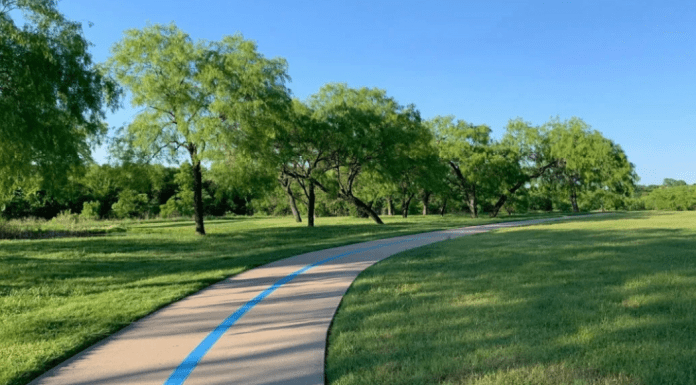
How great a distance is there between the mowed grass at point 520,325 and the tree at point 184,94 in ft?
43.7

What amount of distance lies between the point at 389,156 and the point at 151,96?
16.6 m

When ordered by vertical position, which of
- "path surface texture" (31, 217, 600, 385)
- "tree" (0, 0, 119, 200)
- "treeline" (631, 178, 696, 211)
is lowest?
"path surface texture" (31, 217, 600, 385)

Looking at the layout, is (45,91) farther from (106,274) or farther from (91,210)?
(91,210)

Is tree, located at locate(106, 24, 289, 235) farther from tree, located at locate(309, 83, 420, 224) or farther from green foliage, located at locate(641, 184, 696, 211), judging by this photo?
green foliage, located at locate(641, 184, 696, 211)

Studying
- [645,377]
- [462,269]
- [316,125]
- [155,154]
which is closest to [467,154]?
[316,125]

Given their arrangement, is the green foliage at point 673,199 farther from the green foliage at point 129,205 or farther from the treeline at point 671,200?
the green foliage at point 129,205

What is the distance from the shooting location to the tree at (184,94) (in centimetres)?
2139

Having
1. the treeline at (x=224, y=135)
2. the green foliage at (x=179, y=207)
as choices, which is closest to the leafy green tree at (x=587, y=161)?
the treeline at (x=224, y=135)

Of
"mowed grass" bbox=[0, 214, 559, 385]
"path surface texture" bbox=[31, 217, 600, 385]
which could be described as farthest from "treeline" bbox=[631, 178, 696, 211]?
"path surface texture" bbox=[31, 217, 600, 385]

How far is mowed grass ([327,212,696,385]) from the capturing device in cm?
412

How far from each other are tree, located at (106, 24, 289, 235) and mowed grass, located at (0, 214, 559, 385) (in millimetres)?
4641

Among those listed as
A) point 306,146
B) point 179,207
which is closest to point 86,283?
point 306,146

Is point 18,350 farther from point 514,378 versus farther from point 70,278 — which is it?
point 70,278

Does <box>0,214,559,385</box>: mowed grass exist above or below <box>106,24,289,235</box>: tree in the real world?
below
